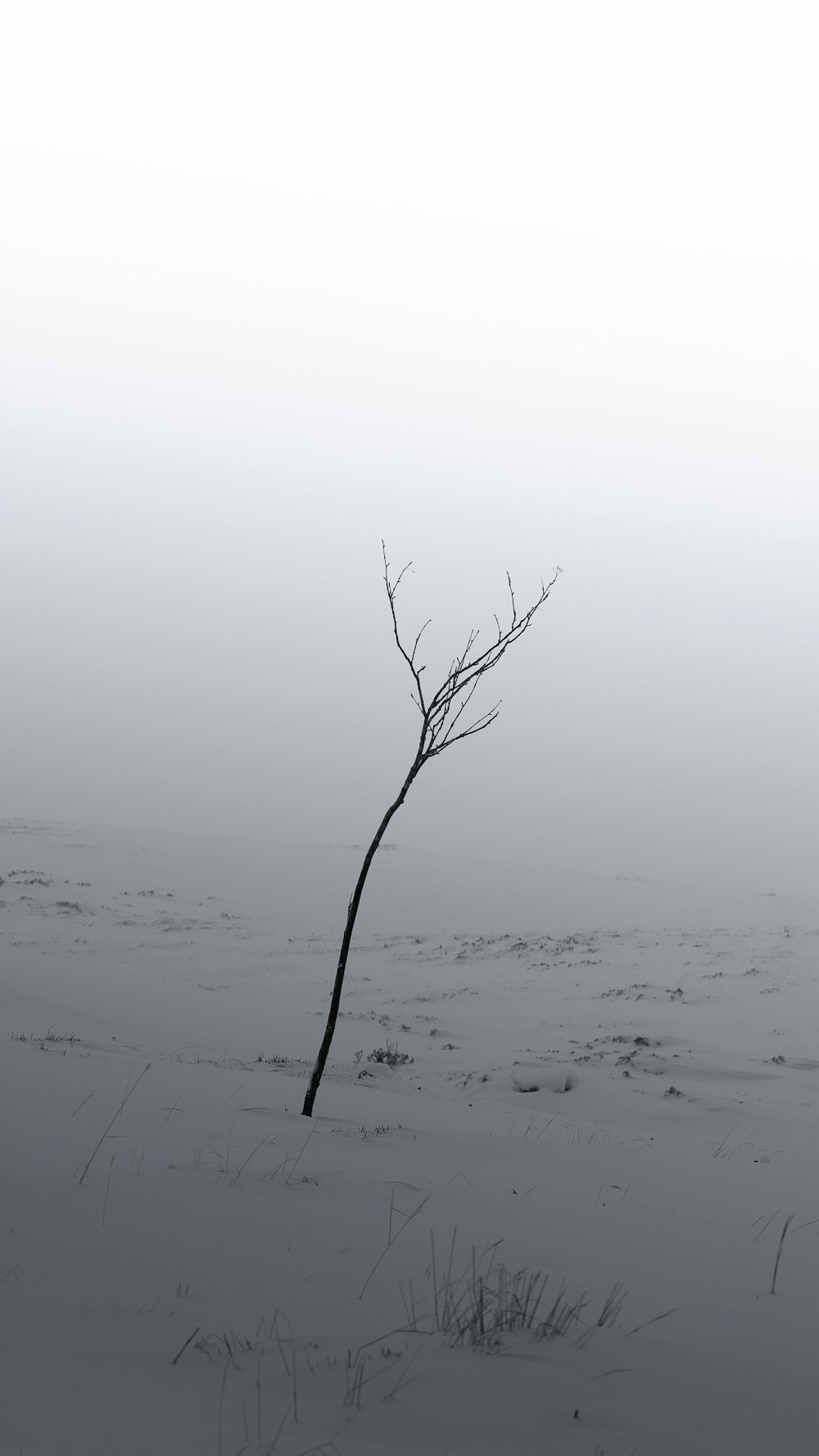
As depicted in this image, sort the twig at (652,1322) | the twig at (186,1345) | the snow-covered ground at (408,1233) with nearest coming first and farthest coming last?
the snow-covered ground at (408,1233)
the twig at (186,1345)
the twig at (652,1322)

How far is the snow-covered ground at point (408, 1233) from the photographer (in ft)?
6.13

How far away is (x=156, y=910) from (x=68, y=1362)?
18131 mm

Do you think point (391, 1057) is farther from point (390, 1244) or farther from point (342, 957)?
point (390, 1244)

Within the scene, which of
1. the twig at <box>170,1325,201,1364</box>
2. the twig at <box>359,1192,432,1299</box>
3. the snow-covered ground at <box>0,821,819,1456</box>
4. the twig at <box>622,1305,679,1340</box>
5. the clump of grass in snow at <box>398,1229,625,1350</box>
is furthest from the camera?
the twig at <box>359,1192,432,1299</box>

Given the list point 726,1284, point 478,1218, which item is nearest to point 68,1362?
point 478,1218

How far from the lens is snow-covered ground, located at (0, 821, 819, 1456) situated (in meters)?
1.87

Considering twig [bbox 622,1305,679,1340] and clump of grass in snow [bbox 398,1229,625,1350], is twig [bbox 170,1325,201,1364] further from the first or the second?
twig [bbox 622,1305,679,1340]

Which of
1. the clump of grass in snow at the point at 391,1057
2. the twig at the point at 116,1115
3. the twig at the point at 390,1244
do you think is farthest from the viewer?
the clump of grass in snow at the point at 391,1057

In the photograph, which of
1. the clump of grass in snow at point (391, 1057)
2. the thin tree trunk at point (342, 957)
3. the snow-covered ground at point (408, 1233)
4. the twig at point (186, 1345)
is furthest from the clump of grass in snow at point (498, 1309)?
the clump of grass in snow at point (391, 1057)

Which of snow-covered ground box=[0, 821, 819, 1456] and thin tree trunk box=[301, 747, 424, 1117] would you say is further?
thin tree trunk box=[301, 747, 424, 1117]

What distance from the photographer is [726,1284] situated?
2.96 meters

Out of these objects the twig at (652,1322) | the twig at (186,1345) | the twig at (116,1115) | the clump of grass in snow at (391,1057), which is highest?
the twig at (186,1345)

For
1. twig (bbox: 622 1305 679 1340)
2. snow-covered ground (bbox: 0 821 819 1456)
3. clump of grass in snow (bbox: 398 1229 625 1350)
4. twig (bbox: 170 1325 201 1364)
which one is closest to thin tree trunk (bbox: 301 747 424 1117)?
snow-covered ground (bbox: 0 821 819 1456)

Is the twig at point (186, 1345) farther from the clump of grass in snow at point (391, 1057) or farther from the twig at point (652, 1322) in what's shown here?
the clump of grass in snow at point (391, 1057)
